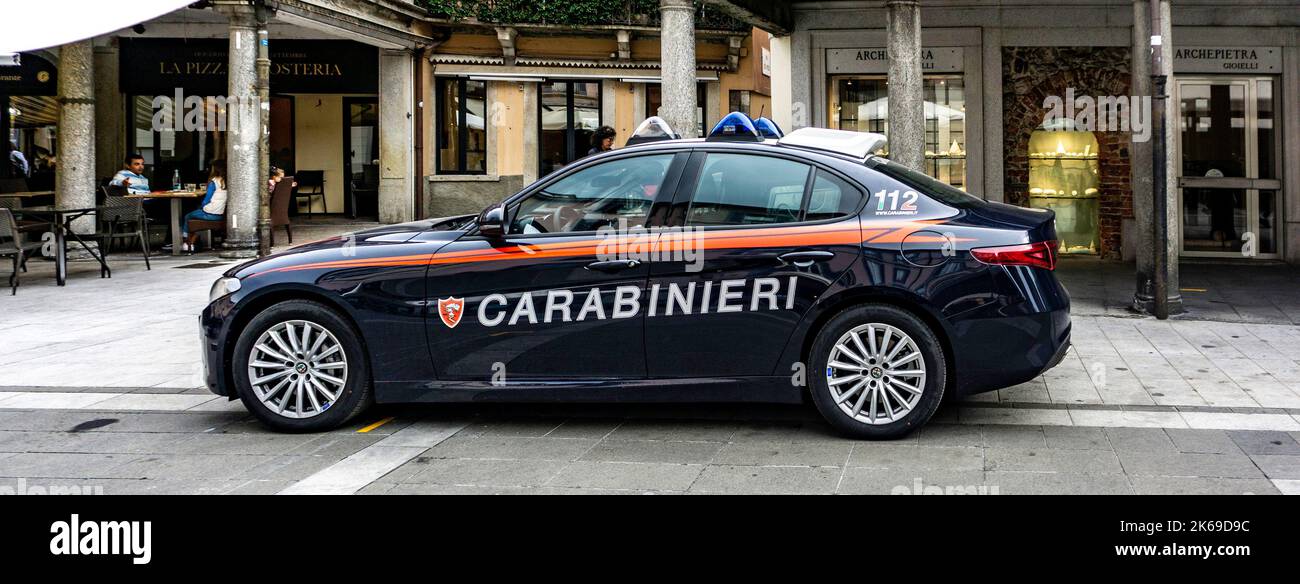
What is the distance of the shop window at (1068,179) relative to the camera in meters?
15.5

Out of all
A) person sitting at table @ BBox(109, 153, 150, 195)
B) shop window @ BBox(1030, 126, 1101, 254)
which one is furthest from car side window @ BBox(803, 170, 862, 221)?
person sitting at table @ BBox(109, 153, 150, 195)

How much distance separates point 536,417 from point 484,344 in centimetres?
74

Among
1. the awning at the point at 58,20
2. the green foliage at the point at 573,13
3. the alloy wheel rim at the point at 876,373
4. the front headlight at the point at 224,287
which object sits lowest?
the alloy wheel rim at the point at 876,373

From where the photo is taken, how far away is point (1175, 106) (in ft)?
48.3

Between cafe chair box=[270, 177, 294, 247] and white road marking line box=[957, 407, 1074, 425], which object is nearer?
white road marking line box=[957, 407, 1074, 425]

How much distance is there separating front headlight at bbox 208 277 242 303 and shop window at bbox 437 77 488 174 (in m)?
18.1

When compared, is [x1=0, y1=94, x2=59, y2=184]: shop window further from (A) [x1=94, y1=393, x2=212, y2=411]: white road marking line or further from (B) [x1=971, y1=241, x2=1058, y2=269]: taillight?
(B) [x1=971, y1=241, x2=1058, y2=269]: taillight

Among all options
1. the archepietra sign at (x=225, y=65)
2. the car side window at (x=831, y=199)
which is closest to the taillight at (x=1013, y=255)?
the car side window at (x=831, y=199)

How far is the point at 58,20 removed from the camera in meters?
2.74

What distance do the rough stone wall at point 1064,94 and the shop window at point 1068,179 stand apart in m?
0.13

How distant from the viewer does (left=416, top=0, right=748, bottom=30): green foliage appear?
2319 centimetres

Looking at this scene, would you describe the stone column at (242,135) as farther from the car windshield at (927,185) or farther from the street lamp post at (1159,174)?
the car windshield at (927,185)
